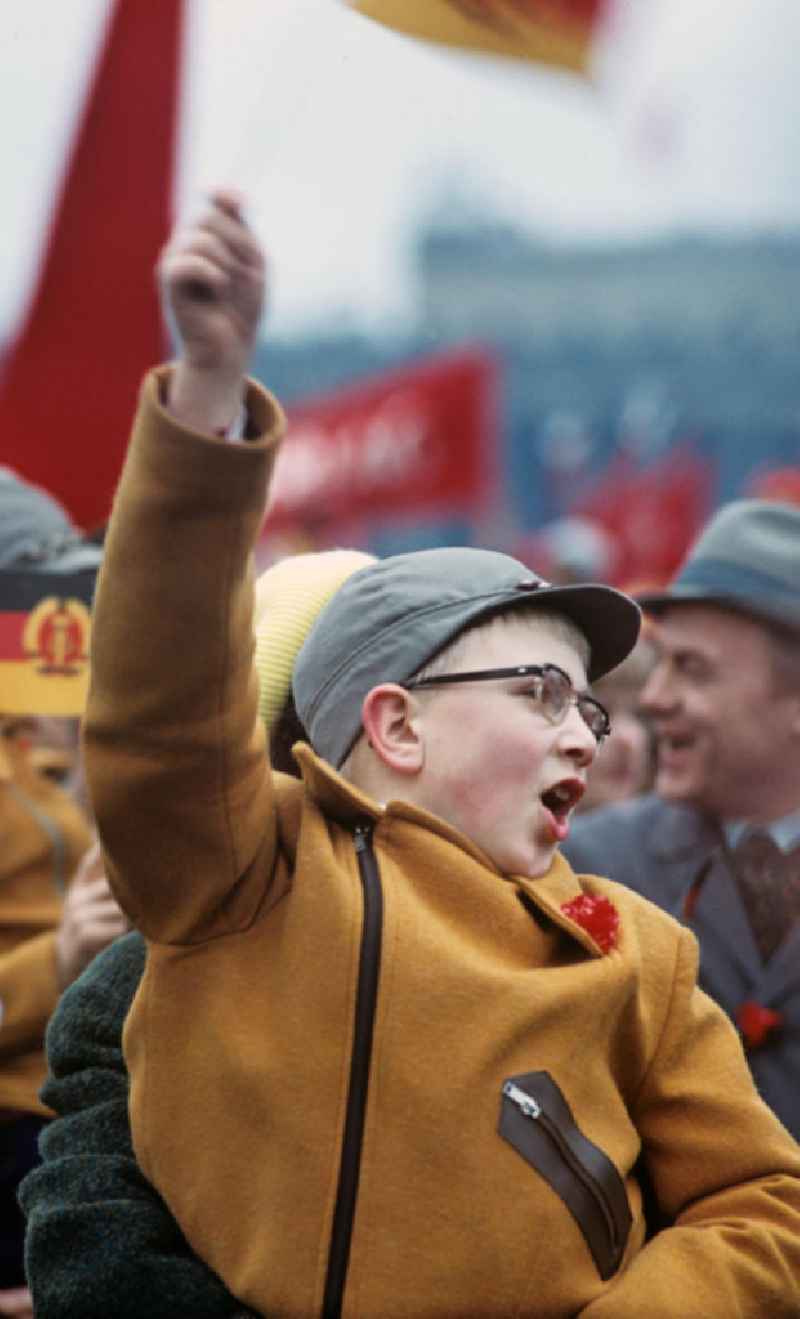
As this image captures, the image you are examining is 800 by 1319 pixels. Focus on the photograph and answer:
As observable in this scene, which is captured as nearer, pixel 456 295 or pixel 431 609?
pixel 431 609

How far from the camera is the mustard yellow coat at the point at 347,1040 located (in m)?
1.88

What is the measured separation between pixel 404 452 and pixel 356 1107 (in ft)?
20.6

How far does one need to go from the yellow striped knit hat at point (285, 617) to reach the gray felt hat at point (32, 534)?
3.88 feet

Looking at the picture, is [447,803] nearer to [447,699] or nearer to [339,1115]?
[447,699]

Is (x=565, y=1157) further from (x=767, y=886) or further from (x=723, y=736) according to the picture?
(x=723, y=736)

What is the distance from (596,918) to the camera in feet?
6.84

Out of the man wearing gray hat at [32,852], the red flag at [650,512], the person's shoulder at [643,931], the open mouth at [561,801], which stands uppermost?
the open mouth at [561,801]

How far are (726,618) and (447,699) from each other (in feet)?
5.53

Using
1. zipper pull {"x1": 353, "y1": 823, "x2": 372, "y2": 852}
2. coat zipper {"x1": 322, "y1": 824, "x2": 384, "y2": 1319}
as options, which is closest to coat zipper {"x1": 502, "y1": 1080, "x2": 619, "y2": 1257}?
coat zipper {"x1": 322, "y1": 824, "x2": 384, "y2": 1319}

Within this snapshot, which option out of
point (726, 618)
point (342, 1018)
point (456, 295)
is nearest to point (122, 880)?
point (342, 1018)

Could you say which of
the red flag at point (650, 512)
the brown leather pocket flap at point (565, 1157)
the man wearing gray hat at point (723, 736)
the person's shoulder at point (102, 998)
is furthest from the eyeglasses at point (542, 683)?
the red flag at point (650, 512)

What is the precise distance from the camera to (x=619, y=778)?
5.07 meters

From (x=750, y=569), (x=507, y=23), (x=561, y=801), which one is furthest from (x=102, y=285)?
(x=561, y=801)

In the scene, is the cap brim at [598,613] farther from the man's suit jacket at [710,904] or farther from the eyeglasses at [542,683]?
the man's suit jacket at [710,904]
